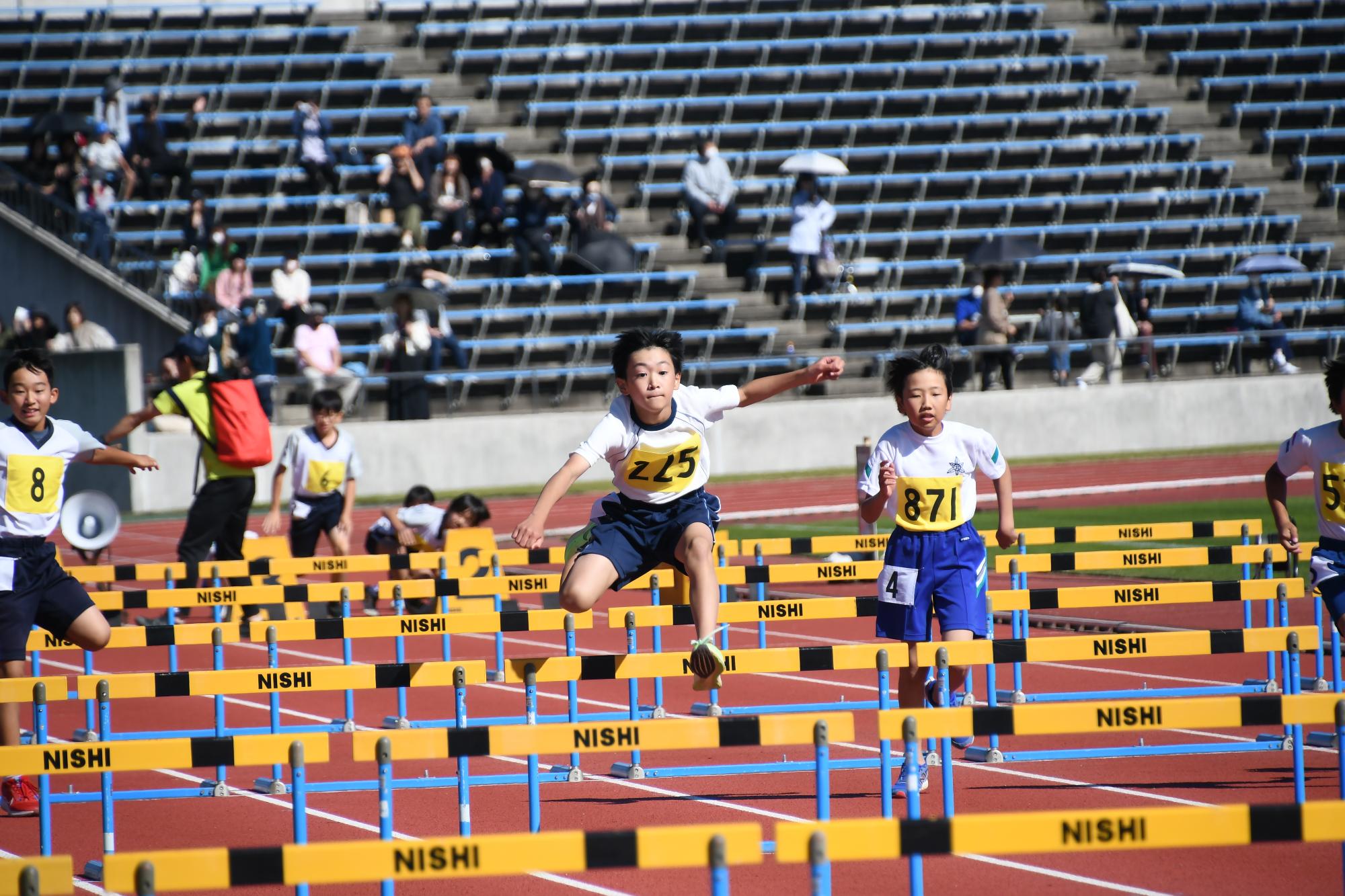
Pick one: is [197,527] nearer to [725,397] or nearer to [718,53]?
[725,397]

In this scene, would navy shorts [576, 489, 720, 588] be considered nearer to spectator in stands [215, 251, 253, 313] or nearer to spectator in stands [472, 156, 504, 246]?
spectator in stands [215, 251, 253, 313]

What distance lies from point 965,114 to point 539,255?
9286 mm

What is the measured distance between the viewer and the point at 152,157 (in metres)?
24.7

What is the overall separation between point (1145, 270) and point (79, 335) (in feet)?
50.8

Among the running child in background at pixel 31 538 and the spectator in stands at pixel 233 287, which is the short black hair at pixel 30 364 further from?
the spectator in stands at pixel 233 287

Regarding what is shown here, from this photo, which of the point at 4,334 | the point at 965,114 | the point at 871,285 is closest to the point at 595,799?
the point at 4,334

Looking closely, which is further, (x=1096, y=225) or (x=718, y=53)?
(x=718, y=53)

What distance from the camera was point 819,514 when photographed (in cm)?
1780

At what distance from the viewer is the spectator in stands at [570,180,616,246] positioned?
25.2m

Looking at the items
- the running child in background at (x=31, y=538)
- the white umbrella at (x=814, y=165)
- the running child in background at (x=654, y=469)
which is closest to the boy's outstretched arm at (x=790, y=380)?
the running child in background at (x=654, y=469)

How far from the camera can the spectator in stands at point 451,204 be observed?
981 inches

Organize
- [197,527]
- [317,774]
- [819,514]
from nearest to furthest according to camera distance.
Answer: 1. [317,774]
2. [197,527]
3. [819,514]

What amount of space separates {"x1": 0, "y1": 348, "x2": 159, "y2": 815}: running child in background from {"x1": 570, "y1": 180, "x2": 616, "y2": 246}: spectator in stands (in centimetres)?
1782

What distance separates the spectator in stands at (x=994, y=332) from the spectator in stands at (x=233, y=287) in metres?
10.1
